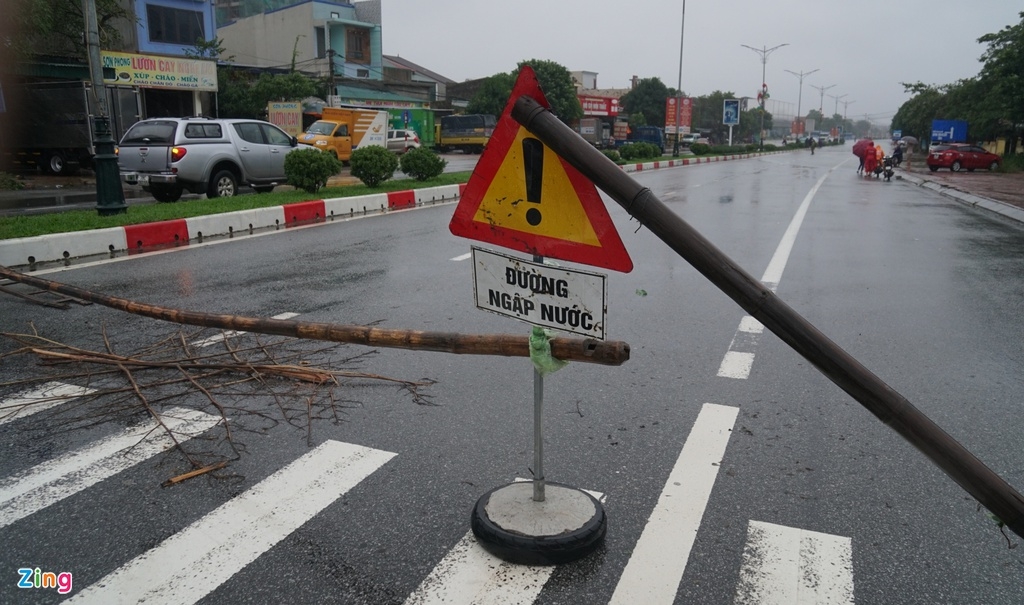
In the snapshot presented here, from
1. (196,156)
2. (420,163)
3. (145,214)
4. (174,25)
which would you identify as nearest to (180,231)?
(145,214)

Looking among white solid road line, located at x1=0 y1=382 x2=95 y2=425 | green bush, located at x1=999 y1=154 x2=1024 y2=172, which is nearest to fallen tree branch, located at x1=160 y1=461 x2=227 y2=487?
white solid road line, located at x1=0 y1=382 x2=95 y2=425

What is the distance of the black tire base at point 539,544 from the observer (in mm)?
2926

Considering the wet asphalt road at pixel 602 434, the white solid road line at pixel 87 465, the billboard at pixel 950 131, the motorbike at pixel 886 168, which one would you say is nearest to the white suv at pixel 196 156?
the wet asphalt road at pixel 602 434

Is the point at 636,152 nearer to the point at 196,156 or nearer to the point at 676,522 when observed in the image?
the point at 196,156

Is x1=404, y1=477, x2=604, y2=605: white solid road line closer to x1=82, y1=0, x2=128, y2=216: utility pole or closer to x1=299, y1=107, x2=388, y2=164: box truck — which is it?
x1=82, y1=0, x2=128, y2=216: utility pole

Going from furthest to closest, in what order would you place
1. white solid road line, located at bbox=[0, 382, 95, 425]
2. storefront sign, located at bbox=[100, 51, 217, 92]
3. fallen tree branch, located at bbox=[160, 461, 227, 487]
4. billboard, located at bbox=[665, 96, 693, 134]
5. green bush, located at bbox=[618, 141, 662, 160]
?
billboard, located at bbox=[665, 96, 693, 134]
green bush, located at bbox=[618, 141, 662, 160]
storefront sign, located at bbox=[100, 51, 217, 92]
white solid road line, located at bbox=[0, 382, 95, 425]
fallen tree branch, located at bbox=[160, 461, 227, 487]

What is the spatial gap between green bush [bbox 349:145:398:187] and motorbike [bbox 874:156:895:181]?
20892 millimetres

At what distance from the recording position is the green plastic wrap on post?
301 centimetres

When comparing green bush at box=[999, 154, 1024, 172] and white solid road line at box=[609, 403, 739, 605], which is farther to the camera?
green bush at box=[999, 154, 1024, 172]

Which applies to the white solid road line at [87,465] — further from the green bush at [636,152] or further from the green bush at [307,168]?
the green bush at [636,152]

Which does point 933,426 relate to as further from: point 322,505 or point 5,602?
point 5,602

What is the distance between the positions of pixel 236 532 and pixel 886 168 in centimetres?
3178

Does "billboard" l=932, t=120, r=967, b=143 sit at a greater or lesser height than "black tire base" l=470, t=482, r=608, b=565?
greater

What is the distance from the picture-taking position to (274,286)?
7.93m
